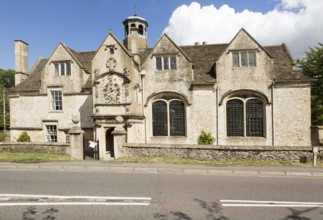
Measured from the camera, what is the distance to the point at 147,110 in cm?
2111

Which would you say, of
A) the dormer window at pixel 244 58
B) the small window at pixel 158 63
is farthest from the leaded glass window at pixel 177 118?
the dormer window at pixel 244 58

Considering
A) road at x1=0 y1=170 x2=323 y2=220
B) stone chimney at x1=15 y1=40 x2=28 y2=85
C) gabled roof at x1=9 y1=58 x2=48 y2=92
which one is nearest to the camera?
road at x1=0 y1=170 x2=323 y2=220

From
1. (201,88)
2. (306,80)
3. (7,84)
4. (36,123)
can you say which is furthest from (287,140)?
(7,84)

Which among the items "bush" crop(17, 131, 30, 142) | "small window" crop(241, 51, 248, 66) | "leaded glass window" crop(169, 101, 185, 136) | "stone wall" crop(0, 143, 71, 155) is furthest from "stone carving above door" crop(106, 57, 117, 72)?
"bush" crop(17, 131, 30, 142)

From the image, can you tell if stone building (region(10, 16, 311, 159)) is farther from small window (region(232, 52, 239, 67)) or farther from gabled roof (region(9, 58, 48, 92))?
gabled roof (region(9, 58, 48, 92))

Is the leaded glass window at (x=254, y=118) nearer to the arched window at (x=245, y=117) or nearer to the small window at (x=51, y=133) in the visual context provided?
the arched window at (x=245, y=117)

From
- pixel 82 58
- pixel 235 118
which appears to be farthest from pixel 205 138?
pixel 82 58

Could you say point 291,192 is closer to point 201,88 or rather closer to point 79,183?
point 79,183

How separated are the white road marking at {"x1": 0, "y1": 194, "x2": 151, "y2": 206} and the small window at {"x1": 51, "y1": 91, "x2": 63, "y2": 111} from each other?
56.4ft

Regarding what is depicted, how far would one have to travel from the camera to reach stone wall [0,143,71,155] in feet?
52.9

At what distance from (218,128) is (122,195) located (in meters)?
14.4

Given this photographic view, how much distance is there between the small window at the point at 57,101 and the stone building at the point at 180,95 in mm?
110

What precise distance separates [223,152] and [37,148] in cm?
1419

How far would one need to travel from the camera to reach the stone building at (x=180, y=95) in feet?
61.5
